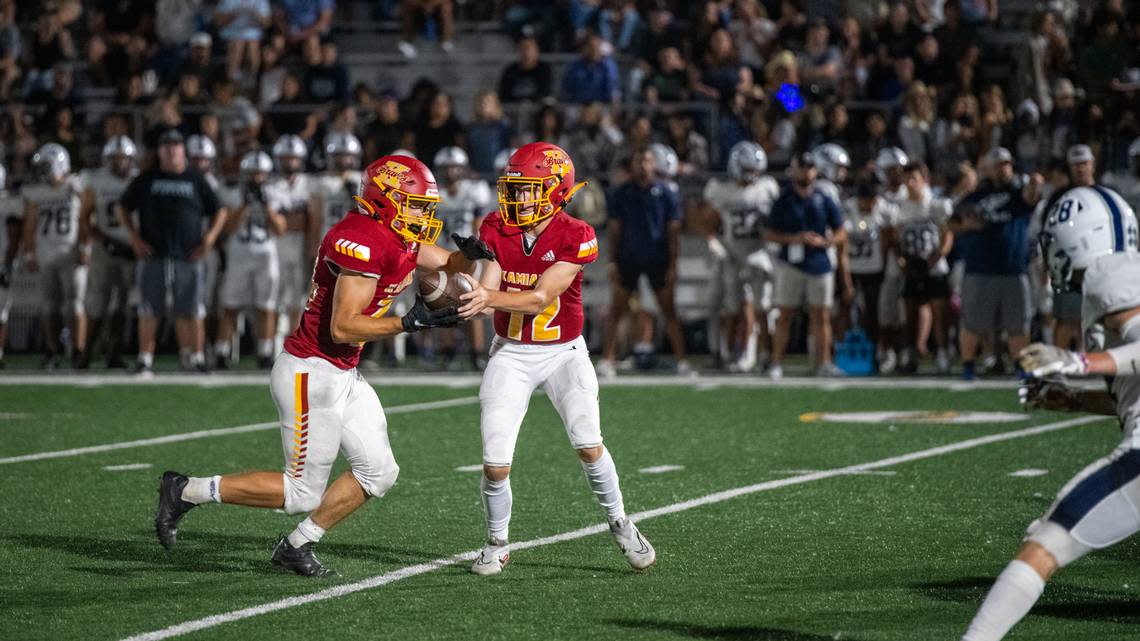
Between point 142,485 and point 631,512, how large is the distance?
2627 mm

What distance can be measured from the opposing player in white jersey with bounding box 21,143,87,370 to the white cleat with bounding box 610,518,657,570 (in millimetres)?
10690

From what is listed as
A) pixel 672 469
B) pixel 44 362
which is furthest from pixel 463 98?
pixel 672 469

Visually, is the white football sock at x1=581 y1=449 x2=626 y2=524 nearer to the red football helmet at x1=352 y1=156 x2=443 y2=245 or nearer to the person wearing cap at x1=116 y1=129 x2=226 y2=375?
the red football helmet at x1=352 y1=156 x2=443 y2=245

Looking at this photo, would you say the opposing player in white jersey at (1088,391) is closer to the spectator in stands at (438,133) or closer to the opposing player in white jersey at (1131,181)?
the opposing player in white jersey at (1131,181)

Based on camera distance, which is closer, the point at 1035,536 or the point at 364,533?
the point at 1035,536

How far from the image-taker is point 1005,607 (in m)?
4.44

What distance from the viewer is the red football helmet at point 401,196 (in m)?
6.36

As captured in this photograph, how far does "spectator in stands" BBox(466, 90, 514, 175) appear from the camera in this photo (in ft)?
56.3

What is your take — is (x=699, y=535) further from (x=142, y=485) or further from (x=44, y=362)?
(x=44, y=362)

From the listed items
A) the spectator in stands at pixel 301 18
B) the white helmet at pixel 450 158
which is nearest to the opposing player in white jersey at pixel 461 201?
the white helmet at pixel 450 158

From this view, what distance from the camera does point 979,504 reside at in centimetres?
791

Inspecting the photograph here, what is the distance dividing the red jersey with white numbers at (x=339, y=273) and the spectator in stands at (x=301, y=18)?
14.1 m

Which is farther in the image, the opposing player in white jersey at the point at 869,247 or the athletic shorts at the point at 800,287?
the opposing player in white jersey at the point at 869,247

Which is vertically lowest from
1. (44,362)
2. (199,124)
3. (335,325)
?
(44,362)
